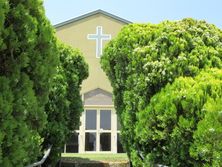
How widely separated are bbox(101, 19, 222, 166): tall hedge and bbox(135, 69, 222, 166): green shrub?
415mm

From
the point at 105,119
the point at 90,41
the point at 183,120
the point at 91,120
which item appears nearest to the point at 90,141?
the point at 91,120

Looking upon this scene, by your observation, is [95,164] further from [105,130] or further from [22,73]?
[105,130]

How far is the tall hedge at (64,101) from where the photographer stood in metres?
7.79

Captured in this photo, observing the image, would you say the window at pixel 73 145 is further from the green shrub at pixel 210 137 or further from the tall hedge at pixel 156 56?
the green shrub at pixel 210 137

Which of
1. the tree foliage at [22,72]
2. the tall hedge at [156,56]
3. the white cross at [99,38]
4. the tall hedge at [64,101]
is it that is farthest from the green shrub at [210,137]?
the white cross at [99,38]

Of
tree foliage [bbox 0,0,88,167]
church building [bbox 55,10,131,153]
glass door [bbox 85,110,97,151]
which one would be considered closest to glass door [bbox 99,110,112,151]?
church building [bbox 55,10,131,153]

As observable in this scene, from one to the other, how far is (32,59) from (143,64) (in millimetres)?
2594

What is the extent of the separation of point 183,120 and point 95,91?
1694 centimetres

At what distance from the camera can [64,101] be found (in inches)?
320

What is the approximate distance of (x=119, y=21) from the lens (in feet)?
76.9

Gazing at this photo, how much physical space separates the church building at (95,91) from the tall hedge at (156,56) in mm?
13529

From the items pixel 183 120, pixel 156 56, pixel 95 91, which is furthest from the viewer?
pixel 95 91

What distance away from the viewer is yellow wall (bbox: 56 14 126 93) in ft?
74.4

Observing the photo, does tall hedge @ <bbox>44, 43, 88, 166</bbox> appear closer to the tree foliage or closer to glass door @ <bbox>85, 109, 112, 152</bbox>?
the tree foliage
